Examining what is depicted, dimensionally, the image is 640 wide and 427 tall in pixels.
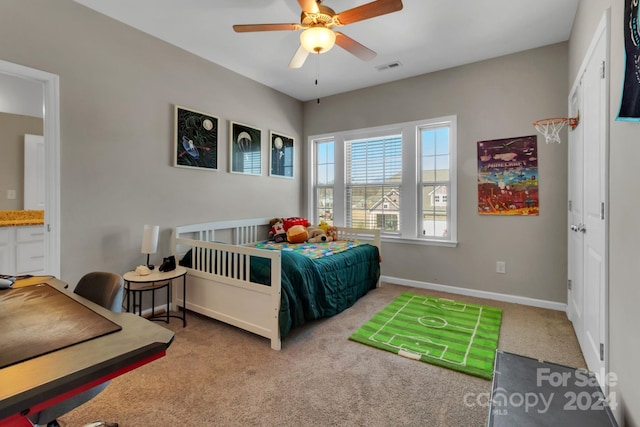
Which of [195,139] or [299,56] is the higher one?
[299,56]

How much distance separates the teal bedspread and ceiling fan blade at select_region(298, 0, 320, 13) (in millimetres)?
1787

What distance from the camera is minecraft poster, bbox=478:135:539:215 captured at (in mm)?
3143

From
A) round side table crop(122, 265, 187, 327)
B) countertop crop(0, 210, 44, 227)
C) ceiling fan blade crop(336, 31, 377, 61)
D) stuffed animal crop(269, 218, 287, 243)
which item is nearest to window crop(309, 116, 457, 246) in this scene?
stuffed animal crop(269, 218, 287, 243)

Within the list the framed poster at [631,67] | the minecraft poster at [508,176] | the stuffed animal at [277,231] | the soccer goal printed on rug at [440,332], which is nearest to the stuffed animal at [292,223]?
the stuffed animal at [277,231]

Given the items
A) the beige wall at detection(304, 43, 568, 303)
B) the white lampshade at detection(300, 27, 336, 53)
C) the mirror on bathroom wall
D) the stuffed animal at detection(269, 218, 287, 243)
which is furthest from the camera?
the stuffed animal at detection(269, 218, 287, 243)

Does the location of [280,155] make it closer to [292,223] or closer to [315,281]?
[292,223]

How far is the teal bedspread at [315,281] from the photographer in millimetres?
2363

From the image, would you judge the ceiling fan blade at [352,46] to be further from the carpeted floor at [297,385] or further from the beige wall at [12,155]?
the beige wall at [12,155]

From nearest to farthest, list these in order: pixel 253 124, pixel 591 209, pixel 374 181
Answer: pixel 591 209 < pixel 253 124 < pixel 374 181

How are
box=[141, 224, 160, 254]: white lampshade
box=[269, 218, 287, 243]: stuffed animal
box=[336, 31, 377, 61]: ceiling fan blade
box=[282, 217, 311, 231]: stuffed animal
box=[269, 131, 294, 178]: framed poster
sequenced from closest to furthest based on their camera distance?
box=[336, 31, 377, 61]: ceiling fan blade < box=[141, 224, 160, 254]: white lampshade < box=[269, 218, 287, 243]: stuffed animal < box=[282, 217, 311, 231]: stuffed animal < box=[269, 131, 294, 178]: framed poster

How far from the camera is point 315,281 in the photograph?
2652 mm

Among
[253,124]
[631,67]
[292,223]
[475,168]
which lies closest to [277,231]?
[292,223]

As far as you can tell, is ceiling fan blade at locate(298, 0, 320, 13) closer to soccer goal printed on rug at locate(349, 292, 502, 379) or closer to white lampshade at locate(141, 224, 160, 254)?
white lampshade at locate(141, 224, 160, 254)

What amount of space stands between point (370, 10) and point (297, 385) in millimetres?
2405
